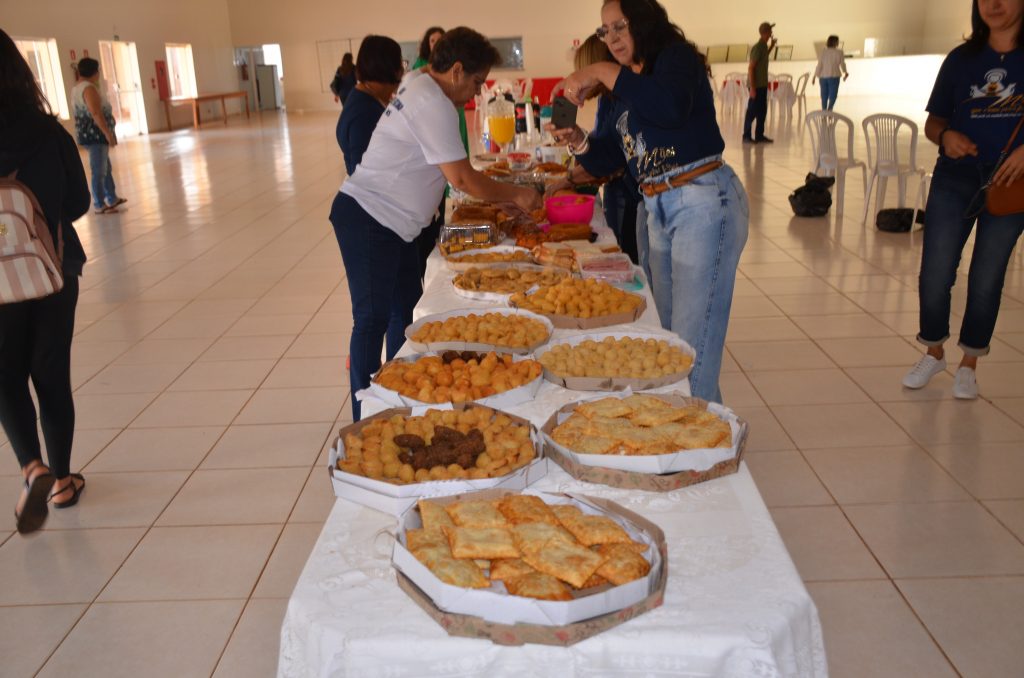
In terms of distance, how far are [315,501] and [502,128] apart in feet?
9.71

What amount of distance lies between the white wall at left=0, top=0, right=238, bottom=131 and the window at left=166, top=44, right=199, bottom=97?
175mm

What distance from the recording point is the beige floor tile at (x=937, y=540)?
2.17m

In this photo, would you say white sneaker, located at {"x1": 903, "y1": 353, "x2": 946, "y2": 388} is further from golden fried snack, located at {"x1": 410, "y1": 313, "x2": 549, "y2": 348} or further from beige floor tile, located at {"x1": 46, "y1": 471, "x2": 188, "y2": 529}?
beige floor tile, located at {"x1": 46, "y1": 471, "x2": 188, "y2": 529}

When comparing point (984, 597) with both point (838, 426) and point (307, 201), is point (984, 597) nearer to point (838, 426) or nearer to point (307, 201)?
point (838, 426)

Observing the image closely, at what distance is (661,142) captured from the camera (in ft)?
7.41

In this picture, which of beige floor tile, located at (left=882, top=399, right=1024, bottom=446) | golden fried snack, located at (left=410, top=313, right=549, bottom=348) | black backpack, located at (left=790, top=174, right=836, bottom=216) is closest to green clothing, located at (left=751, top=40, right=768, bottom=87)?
black backpack, located at (left=790, top=174, right=836, bottom=216)

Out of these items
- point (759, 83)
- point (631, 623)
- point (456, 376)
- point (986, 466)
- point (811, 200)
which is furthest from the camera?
point (759, 83)

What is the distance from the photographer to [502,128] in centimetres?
493

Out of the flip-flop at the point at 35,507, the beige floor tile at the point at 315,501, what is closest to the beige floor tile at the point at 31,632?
the flip-flop at the point at 35,507

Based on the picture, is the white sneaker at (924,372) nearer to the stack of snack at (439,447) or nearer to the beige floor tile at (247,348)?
the stack of snack at (439,447)

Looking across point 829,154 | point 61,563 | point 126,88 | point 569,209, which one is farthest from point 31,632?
point 126,88

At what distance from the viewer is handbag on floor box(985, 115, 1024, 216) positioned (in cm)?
279

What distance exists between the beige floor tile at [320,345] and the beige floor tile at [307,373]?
0.06 metres

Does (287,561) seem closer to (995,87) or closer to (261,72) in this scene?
(995,87)
